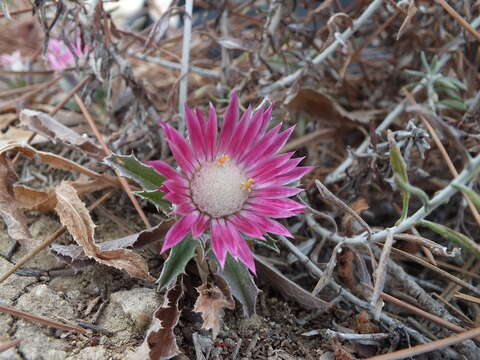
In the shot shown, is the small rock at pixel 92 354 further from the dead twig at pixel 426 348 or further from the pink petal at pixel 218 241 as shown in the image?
the dead twig at pixel 426 348

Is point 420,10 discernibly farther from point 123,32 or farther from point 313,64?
point 123,32

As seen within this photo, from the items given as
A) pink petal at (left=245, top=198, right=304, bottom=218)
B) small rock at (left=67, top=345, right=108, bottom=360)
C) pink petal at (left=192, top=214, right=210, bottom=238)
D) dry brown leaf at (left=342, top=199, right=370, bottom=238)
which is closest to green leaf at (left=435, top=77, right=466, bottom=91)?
dry brown leaf at (left=342, top=199, right=370, bottom=238)

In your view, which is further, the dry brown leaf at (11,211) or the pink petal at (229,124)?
the dry brown leaf at (11,211)

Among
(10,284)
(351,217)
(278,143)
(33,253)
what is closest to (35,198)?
(33,253)

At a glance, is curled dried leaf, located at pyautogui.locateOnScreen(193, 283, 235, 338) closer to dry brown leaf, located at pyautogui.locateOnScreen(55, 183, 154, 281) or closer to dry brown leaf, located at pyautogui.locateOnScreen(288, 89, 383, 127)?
dry brown leaf, located at pyautogui.locateOnScreen(55, 183, 154, 281)

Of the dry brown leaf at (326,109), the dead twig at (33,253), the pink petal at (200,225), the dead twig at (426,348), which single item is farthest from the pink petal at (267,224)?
the dry brown leaf at (326,109)

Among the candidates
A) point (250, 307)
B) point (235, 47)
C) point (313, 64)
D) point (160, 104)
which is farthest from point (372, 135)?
point (160, 104)

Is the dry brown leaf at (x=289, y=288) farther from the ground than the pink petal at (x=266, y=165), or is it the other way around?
the pink petal at (x=266, y=165)

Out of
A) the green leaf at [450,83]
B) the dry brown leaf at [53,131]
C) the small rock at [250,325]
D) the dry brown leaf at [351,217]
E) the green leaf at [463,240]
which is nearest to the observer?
the green leaf at [463,240]
